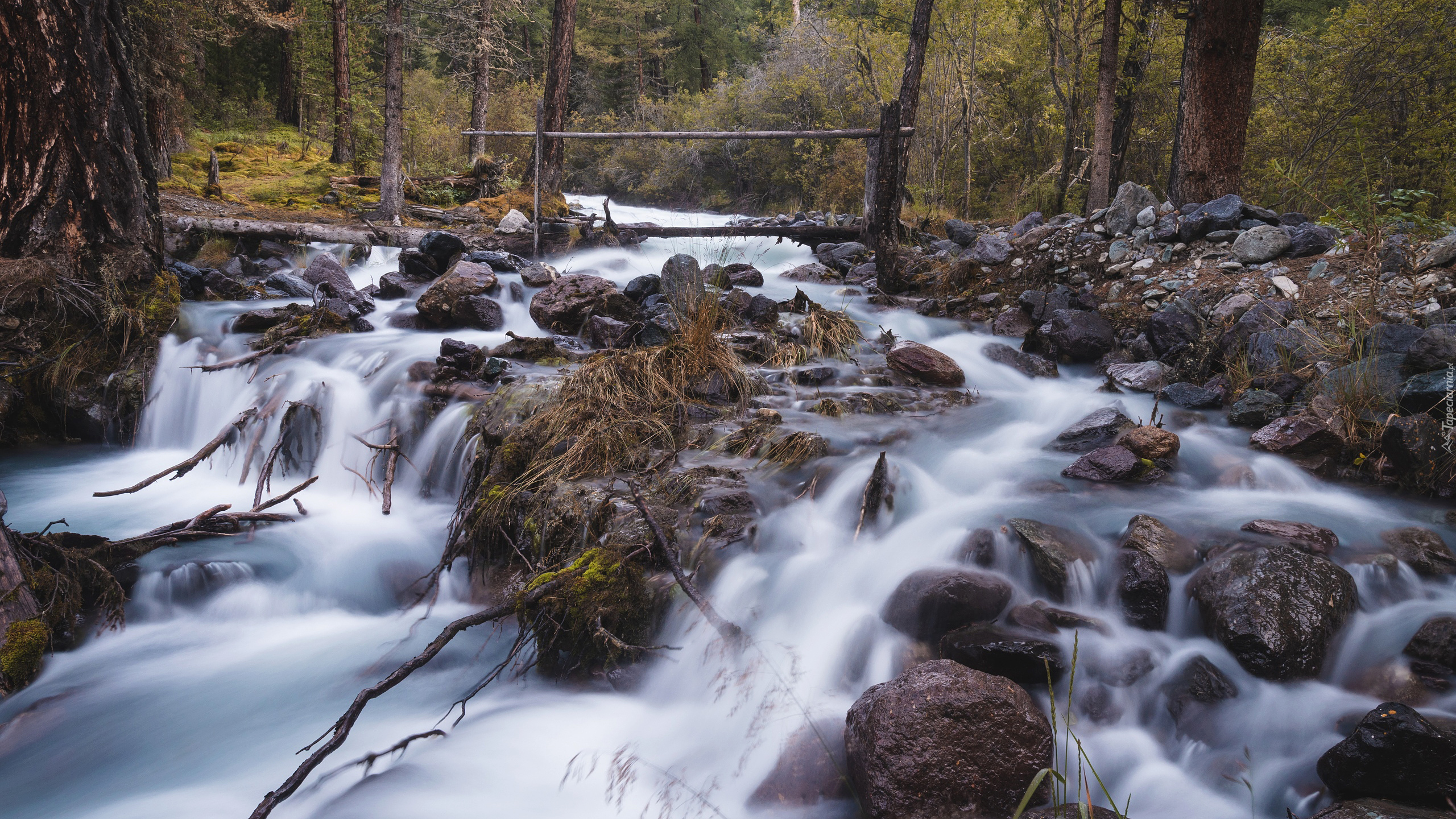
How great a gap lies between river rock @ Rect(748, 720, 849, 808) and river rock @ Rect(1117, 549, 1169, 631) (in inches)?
52.4

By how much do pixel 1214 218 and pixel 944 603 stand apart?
215 inches

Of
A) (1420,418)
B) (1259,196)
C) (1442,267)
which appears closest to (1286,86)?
(1259,196)

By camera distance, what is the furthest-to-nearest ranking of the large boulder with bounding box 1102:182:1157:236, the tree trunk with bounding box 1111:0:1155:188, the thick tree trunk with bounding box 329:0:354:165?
1. the thick tree trunk with bounding box 329:0:354:165
2. the tree trunk with bounding box 1111:0:1155:188
3. the large boulder with bounding box 1102:182:1157:236

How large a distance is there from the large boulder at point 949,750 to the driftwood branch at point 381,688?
1.36m

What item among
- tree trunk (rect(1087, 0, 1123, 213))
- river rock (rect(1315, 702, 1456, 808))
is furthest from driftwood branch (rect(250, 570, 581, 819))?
tree trunk (rect(1087, 0, 1123, 213))

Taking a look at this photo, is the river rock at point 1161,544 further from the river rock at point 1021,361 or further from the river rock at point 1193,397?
the river rock at point 1021,361

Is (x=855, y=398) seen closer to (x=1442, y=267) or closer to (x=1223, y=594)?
(x=1223, y=594)

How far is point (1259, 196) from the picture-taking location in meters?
11.5

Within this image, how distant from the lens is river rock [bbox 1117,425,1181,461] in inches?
167

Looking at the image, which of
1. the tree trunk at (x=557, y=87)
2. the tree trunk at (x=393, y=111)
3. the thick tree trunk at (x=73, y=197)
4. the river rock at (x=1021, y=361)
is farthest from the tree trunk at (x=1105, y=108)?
the thick tree trunk at (x=73, y=197)

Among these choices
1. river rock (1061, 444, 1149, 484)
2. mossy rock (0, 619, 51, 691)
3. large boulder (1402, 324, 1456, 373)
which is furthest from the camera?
river rock (1061, 444, 1149, 484)

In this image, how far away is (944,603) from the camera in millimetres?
2963

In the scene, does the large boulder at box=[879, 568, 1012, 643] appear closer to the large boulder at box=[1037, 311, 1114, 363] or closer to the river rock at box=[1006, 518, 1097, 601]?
the river rock at box=[1006, 518, 1097, 601]

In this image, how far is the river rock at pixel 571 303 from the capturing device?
22.3 feet
